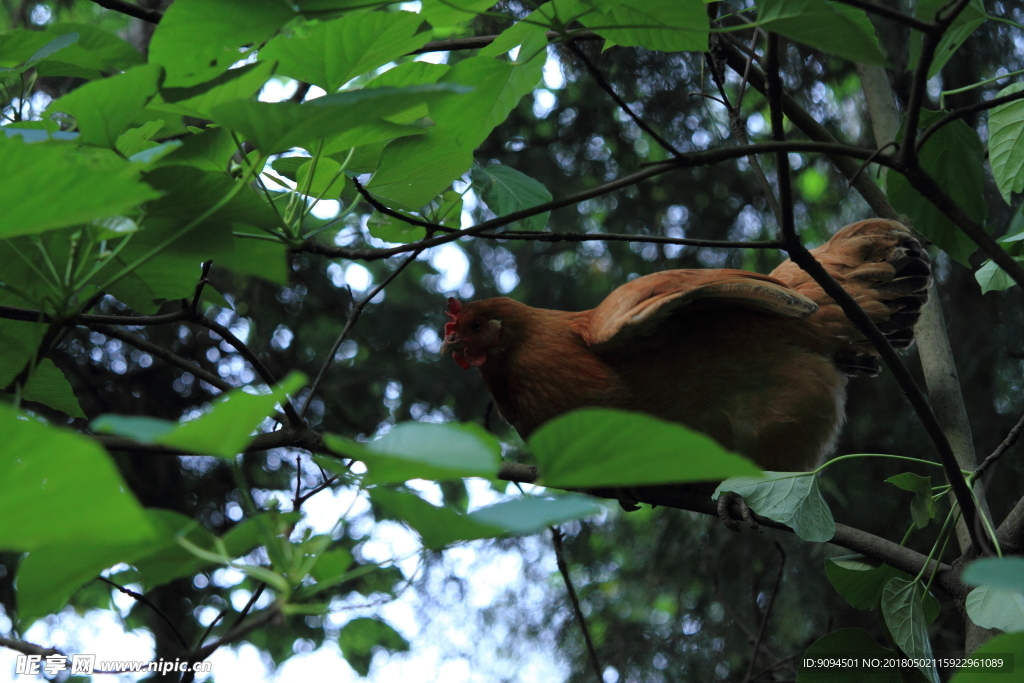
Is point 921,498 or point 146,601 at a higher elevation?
point 146,601

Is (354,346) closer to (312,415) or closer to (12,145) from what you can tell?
(312,415)

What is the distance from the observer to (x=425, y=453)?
0.58 metres

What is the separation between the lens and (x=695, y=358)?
254cm

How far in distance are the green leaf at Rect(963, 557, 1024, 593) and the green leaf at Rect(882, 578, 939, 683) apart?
45.5 inches

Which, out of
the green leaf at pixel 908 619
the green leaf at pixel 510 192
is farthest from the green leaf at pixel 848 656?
the green leaf at pixel 510 192

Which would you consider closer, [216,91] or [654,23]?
[216,91]

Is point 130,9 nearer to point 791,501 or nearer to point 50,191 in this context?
point 50,191

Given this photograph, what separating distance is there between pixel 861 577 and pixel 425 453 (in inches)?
66.1

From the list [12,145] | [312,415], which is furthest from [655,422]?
[312,415]

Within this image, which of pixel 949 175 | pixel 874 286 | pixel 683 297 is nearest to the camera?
pixel 949 175

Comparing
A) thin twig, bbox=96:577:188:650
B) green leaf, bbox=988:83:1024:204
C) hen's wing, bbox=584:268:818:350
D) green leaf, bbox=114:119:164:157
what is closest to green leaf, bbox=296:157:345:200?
green leaf, bbox=114:119:164:157

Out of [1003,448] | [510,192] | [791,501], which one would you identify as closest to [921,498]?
[1003,448]

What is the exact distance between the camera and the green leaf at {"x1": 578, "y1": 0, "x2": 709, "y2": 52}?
981 mm

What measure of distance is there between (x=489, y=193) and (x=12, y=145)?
1122mm
